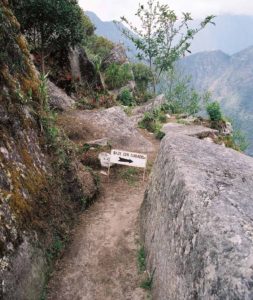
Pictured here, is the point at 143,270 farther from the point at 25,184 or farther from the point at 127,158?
the point at 127,158

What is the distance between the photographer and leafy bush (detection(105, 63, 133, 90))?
38656mm

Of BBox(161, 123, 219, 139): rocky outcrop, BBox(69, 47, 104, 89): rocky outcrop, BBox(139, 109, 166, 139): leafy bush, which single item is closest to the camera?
BBox(161, 123, 219, 139): rocky outcrop

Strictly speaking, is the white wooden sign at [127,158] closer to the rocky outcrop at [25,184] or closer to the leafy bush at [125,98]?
the rocky outcrop at [25,184]

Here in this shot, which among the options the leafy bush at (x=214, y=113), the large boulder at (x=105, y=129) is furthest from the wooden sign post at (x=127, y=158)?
the leafy bush at (x=214, y=113)

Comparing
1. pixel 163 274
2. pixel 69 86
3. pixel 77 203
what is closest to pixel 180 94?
pixel 69 86

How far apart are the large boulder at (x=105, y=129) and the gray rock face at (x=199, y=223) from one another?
797 cm

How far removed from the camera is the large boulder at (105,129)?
1772 centimetres

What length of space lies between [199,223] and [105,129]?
13077 millimetres

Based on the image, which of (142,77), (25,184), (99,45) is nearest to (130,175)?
(25,184)

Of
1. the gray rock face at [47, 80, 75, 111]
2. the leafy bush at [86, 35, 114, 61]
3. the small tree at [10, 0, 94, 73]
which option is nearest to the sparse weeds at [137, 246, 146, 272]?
the gray rock face at [47, 80, 75, 111]

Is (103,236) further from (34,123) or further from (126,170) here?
(126,170)

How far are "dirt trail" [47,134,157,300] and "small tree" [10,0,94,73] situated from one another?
43.8ft

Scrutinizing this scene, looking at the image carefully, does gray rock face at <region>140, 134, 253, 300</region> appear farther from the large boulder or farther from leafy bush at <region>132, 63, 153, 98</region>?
leafy bush at <region>132, 63, 153, 98</region>

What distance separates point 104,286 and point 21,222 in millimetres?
2556
